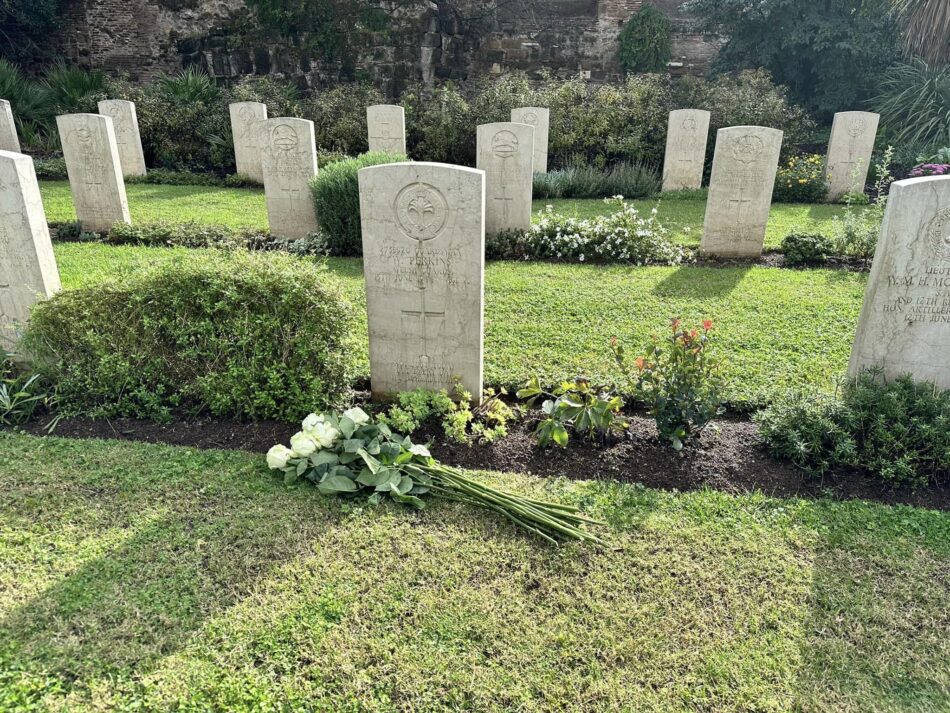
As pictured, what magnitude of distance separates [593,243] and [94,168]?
22.2ft

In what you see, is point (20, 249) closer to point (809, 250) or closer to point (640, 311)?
point (640, 311)

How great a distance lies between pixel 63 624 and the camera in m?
2.55

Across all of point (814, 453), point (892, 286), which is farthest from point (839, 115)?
point (814, 453)

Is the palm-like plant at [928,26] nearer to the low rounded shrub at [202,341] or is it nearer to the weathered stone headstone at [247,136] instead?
the weathered stone headstone at [247,136]

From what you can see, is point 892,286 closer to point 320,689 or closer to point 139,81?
point 320,689

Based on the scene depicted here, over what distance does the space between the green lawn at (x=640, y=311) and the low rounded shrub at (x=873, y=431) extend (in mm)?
588

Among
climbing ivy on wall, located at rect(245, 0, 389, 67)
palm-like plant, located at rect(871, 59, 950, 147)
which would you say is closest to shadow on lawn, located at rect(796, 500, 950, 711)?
palm-like plant, located at rect(871, 59, 950, 147)

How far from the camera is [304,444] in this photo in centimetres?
351

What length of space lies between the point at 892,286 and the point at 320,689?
151 inches

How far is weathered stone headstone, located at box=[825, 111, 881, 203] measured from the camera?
11539mm

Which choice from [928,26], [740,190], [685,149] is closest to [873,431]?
[740,190]

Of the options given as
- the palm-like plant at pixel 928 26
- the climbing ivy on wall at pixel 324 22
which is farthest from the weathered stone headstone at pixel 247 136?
the palm-like plant at pixel 928 26

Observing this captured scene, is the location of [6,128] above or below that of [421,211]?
above

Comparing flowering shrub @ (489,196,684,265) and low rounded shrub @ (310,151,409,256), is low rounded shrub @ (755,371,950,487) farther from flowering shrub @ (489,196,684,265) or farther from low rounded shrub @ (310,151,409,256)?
low rounded shrub @ (310,151,409,256)
